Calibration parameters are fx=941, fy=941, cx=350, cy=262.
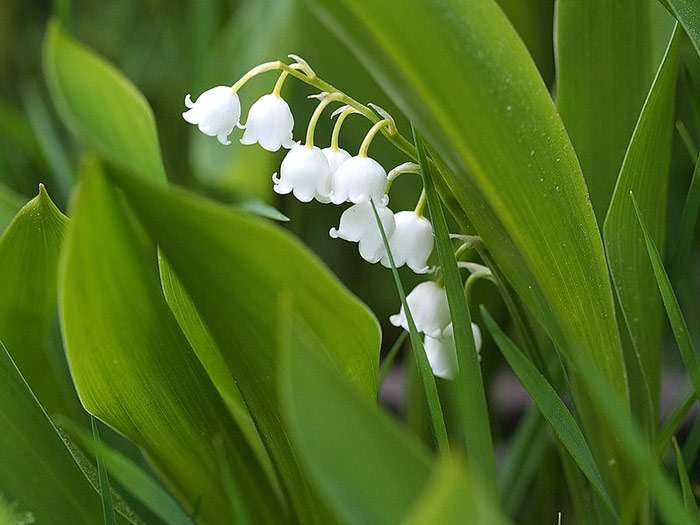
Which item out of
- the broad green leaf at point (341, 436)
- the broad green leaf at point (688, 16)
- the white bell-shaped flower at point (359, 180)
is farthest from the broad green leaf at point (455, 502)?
the broad green leaf at point (688, 16)

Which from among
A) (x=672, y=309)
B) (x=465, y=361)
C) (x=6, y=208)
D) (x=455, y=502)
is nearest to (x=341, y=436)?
(x=455, y=502)

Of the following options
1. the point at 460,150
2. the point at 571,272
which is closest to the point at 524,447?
the point at 571,272

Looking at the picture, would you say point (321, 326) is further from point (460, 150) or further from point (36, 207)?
point (36, 207)

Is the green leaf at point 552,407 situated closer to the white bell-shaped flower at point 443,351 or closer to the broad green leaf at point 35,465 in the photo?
the white bell-shaped flower at point 443,351

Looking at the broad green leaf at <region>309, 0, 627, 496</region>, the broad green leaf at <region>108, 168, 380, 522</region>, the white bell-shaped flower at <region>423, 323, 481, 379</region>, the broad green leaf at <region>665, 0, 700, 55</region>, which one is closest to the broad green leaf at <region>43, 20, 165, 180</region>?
the broad green leaf at <region>108, 168, 380, 522</region>

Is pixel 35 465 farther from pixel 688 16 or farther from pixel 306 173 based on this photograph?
pixel 688 16
